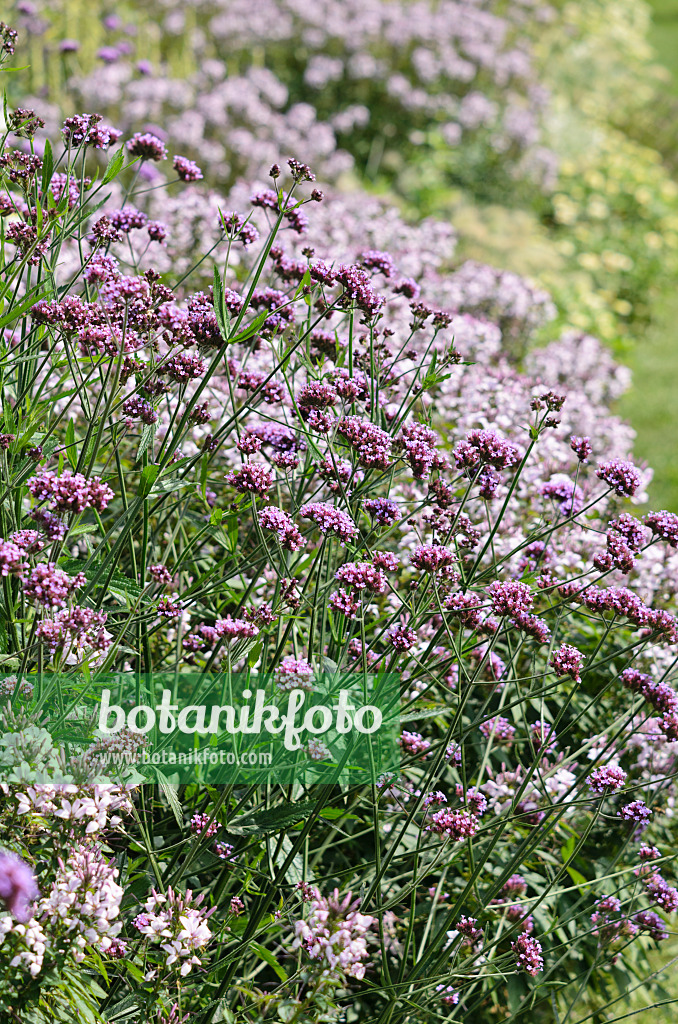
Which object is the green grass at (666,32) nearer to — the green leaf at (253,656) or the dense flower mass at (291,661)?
the dense flower mass at (291,661)

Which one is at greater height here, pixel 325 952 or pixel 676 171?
pixel 676 171

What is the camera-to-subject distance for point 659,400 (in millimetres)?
8406

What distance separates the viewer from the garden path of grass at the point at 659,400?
675 cm

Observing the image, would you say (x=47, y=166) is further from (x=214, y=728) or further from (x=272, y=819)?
(x=272, y=819)

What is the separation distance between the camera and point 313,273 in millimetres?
2447

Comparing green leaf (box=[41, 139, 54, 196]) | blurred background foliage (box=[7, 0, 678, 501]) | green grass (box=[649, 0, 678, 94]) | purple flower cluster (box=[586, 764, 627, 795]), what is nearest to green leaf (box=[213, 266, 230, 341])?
green leaf (box=[41, 139, 54, 196])

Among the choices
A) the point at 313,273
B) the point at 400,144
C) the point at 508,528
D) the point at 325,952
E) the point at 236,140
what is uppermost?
the point at 400,144

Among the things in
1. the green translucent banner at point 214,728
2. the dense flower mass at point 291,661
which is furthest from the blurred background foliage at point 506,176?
the green translucent banner at point 214,728

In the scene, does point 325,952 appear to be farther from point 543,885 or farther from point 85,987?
point 543,885

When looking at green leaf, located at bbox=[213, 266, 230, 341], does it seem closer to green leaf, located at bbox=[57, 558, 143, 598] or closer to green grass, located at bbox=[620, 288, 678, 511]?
green leaf, located at bbox=[57, 558, 143, 598]

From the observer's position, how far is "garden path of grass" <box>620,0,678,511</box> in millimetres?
6750

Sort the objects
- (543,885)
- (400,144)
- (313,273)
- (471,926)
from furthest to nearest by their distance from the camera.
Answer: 1. (400,144)
2. (543,885)
3. (313,273)
4. (471,926)

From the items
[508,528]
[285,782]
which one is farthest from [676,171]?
[285,782]

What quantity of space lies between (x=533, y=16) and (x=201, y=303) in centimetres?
1300
